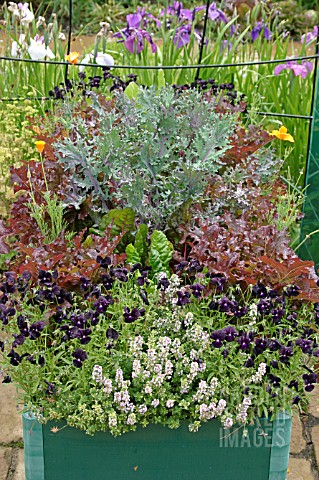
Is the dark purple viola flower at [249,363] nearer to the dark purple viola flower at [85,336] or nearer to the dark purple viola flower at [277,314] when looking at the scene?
the dark purple viola flower at [277,314]

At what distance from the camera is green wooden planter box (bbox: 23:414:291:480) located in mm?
2078

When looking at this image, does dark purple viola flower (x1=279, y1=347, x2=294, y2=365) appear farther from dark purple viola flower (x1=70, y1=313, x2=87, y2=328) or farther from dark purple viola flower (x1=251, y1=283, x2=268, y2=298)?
dark purple viola flower (x1=70, y1=313, x2=87, y2=328)

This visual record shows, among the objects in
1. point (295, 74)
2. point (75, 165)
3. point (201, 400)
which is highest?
point (295, 74)

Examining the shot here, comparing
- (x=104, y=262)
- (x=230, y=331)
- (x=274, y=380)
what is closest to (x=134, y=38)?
(x=104, y=262)

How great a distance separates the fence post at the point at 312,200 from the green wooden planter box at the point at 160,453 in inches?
52.4

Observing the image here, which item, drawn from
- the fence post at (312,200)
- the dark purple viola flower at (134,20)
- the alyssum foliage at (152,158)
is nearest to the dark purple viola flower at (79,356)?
the alyssum foliage at (152,158)

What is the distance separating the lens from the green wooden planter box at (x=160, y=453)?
2078 mm

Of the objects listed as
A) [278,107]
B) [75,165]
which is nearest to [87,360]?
[75,165]

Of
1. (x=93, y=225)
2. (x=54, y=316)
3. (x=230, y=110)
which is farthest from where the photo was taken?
(x=230, y=110)

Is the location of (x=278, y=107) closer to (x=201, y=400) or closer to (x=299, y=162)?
(x=299, y=162)

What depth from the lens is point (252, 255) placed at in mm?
2451

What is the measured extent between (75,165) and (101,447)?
46.2 inches

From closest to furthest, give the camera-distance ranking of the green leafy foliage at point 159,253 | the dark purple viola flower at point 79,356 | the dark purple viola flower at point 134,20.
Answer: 1. the dark purple viola flower at point 79,356
2. the green leafy foliage at point 159,253
3. the dark purple viola flower at point 134,20

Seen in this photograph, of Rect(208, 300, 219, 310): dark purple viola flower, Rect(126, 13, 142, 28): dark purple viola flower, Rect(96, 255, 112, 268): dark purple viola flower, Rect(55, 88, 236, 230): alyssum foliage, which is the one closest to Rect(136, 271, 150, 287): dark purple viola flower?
Rect(96, 255, 112, 268): dark purple viola flower
